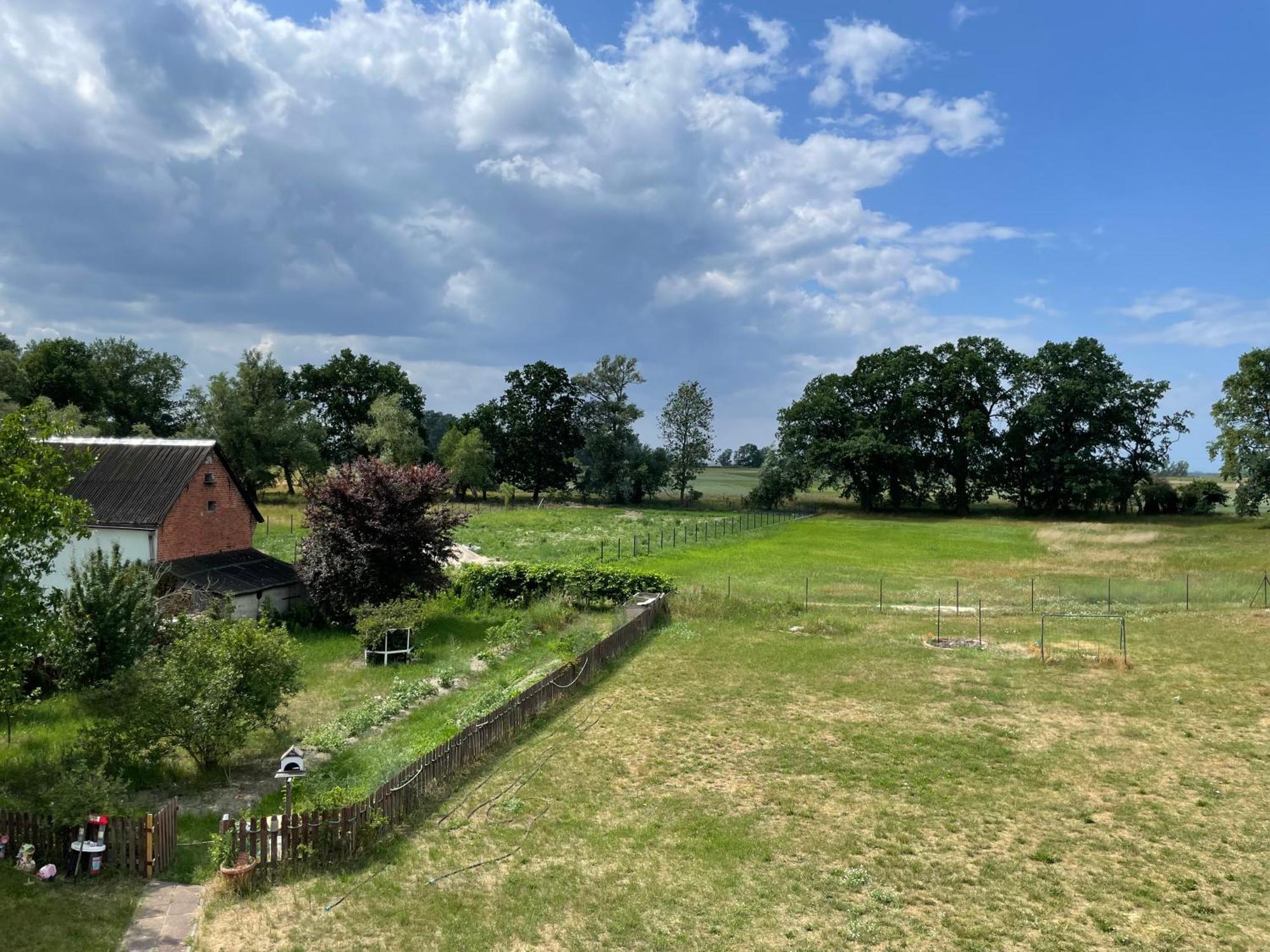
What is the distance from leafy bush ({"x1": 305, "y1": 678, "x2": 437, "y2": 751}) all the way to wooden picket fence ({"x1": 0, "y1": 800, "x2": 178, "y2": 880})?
5.20 metres

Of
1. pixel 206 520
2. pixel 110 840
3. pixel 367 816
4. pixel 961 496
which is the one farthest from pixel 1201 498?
pixel 110 840

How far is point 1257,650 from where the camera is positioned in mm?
25406

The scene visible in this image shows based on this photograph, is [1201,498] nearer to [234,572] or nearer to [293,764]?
[234,572]

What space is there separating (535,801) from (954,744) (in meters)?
9.05

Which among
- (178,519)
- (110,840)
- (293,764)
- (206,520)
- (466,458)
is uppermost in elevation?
(466,458)

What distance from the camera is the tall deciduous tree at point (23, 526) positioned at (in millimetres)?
13398

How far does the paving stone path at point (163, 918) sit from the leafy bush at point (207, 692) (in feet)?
12.4

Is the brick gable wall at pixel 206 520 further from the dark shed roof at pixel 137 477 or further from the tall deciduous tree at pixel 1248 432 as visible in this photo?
the tall deciduous tree at pixel 1248 432

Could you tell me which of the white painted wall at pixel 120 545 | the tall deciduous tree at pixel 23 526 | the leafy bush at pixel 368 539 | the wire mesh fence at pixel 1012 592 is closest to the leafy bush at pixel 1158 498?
the wire mesh fence at pixel 1012 592

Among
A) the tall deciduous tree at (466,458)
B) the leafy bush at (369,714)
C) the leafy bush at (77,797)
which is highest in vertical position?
the tall deciduous tree at (466,458)

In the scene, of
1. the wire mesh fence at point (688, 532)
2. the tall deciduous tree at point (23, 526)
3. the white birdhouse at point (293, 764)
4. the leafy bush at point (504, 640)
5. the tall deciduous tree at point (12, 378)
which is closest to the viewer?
the white birdhouse at point (293, 764)

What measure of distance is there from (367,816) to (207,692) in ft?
16.1

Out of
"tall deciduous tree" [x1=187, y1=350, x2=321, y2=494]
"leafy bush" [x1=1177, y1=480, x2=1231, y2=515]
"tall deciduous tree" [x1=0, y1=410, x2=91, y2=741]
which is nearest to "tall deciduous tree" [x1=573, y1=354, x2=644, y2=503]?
"tall deciduous tree" [x1=187, y1=350, x2=321, y2=494]

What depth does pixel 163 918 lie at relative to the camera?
10.5 m
